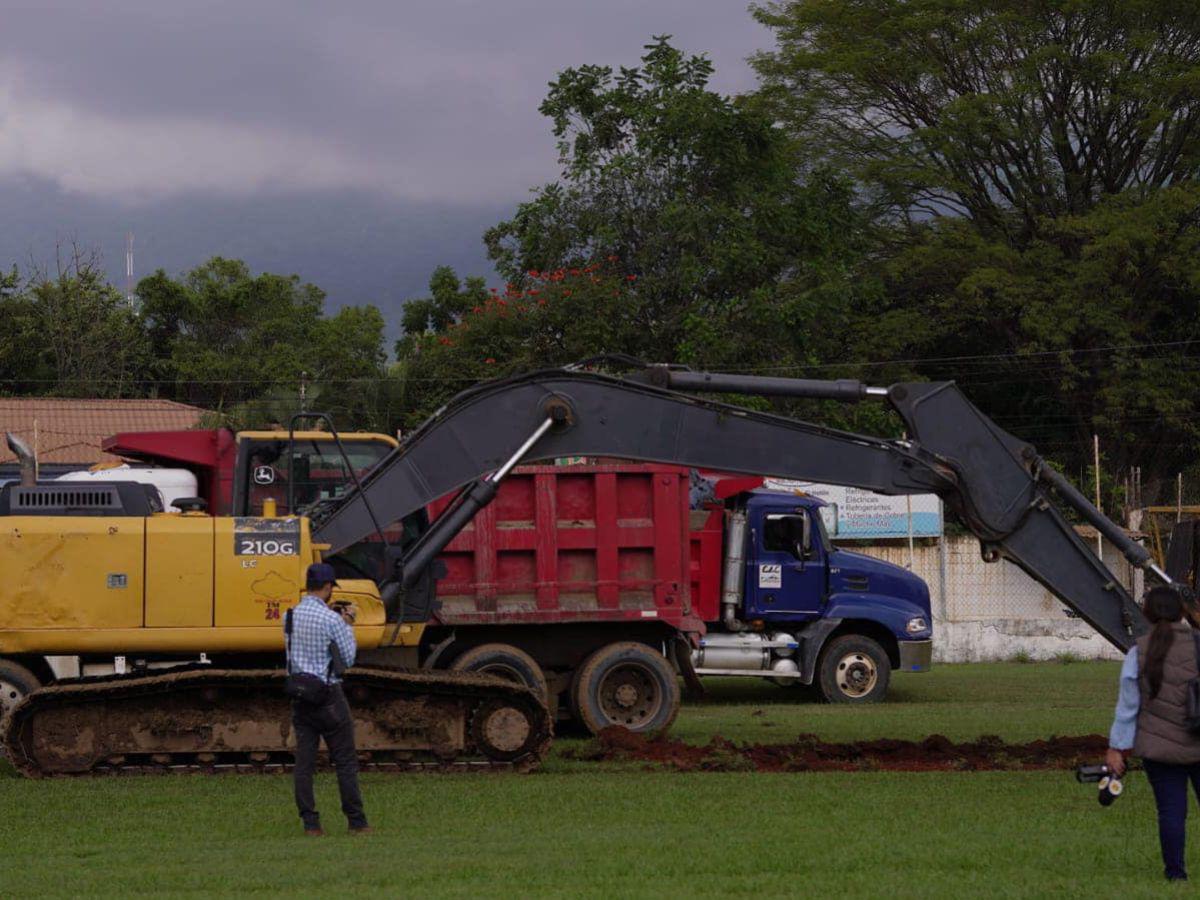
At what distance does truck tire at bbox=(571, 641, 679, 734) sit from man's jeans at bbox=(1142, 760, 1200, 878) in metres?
8.43

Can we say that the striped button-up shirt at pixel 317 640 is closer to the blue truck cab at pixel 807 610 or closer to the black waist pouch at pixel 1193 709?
the black waist pouch at pixel 1193 709

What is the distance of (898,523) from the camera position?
32.0m

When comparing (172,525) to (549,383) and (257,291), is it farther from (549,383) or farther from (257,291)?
(257,291)

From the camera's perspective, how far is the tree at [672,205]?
30.5 metres

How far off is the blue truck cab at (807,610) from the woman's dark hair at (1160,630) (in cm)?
1188

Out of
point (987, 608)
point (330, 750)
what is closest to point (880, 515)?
point (987, 608)

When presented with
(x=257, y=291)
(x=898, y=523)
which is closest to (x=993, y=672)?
(x=898, y=523)

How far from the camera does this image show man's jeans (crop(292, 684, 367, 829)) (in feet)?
37.5

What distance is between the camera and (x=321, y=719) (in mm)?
11453

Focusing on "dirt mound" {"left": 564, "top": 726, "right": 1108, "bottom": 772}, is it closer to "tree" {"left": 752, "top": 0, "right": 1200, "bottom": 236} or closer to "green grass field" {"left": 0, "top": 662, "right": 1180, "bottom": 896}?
"green grass field" {"left": 0, "top": 662, "right": 1180, "bottom": 896}

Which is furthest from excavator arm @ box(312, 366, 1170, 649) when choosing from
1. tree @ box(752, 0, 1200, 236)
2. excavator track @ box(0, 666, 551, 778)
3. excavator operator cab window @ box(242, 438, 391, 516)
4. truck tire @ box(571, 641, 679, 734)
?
tree @ box(752, 0, 1200, 236)

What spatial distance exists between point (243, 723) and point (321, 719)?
11.5 feet

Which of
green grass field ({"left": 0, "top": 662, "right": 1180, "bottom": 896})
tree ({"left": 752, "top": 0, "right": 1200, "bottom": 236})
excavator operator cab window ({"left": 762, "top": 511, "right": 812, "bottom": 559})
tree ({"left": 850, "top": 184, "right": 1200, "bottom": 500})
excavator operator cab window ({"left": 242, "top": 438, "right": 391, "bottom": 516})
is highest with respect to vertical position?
tree ({"left": 752, "top": 0, "right": 1200, "bottom": 236})

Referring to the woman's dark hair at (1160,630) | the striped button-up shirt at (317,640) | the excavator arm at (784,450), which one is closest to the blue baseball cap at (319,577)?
the striped button-up shirt at (317,640)
